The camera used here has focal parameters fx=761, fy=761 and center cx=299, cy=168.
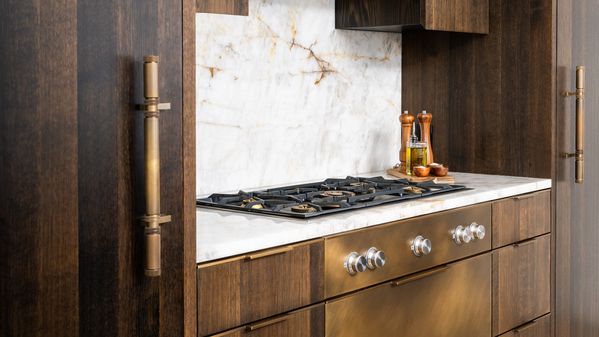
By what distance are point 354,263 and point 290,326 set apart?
273 mm

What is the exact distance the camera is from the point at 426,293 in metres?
2.39

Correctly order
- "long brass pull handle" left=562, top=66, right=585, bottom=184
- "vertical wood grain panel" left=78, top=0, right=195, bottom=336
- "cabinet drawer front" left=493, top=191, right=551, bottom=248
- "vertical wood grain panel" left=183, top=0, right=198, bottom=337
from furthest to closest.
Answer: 1. "long brass pull handle" left=562, top=66, right=585, bottom=184
2. "cabinet drawer front" left=493, top=191, right=551, bottom=248
3. "vertical wood grain panel" left=183, top=0, right=198, bottom=337
4. "vertical wood grain panel" left=78, top=0, right=195, bottom=336

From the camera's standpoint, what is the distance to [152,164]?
1.48 metres

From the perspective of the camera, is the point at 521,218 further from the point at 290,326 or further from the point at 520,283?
the point at 290,326

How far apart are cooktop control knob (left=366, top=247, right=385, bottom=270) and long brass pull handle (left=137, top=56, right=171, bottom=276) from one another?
2.52 ft

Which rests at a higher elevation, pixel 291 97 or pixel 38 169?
pixel 291 97

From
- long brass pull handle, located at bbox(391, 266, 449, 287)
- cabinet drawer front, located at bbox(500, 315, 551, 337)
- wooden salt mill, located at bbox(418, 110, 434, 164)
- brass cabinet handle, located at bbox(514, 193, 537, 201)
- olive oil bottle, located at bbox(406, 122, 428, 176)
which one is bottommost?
cabinet drawer front, located at bbox(500, 315, 551, 337)

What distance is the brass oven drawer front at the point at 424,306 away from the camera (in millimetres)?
2076

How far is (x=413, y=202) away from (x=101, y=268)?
3.90ft

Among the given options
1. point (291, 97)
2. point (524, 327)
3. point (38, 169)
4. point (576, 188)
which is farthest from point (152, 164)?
point (576, 188)

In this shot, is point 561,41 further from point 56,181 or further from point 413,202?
point 56,181

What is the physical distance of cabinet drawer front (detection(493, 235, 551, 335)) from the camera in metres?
2.80

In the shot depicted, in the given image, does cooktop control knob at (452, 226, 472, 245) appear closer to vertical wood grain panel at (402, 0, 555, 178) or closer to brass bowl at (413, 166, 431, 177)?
brass bowl at (413, 166, 431, 177)

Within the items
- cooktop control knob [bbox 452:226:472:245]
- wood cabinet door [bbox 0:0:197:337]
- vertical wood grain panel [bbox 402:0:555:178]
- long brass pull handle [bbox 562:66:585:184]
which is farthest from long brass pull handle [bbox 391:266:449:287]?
long brass pull handle [bbox 562:66:585:184]
